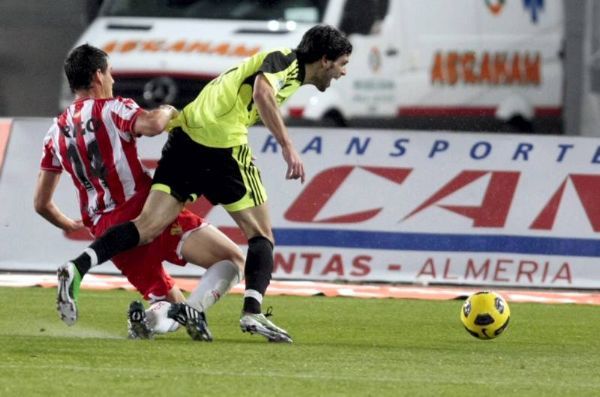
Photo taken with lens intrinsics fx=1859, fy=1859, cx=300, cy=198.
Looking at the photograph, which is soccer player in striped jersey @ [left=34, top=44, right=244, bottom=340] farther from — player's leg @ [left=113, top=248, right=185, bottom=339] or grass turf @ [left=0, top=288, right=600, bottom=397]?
grass turf @ [left=0, top=288, right=600, bottom=397]

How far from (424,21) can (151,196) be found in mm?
11816

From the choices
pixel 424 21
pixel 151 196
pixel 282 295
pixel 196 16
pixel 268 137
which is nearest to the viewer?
pixel 151 196

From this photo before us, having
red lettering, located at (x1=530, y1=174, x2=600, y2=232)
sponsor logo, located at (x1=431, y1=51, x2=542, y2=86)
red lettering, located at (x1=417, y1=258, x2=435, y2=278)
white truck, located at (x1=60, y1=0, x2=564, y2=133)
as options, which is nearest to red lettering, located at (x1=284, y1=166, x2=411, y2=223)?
red lettering, located at (x1=417, y1=258, x2=435, y2=278)

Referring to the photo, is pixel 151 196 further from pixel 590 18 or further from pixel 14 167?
pixel 590 18

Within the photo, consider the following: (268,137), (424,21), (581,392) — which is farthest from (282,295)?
(424,21)

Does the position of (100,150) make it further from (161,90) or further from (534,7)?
(534,7)

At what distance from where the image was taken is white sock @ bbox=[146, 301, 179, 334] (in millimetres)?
9898

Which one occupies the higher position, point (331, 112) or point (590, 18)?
point (590, 18)

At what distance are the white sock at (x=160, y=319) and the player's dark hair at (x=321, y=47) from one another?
5.05 ft

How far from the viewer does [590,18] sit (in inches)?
829

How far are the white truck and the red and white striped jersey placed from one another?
31.3 feet

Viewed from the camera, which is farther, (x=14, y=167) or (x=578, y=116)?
(x=578, y=116)

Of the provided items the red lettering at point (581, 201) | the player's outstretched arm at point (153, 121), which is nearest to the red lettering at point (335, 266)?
the red lettering at point (581, 201)

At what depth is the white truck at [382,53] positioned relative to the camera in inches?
781
